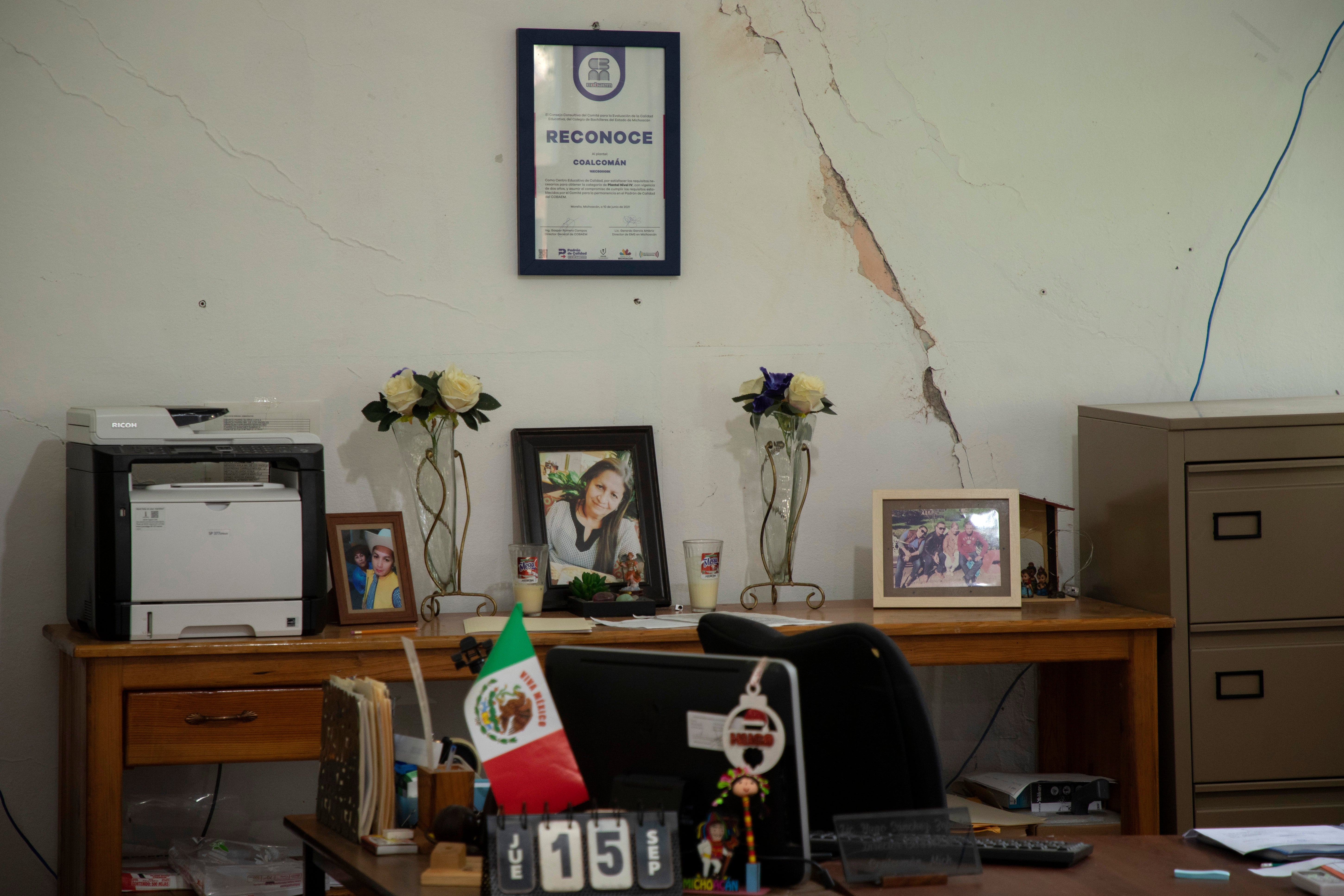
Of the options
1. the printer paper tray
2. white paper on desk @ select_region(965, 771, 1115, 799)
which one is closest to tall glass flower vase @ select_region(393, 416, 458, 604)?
the printer paper tray

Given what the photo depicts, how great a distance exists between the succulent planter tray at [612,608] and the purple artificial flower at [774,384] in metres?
0.54

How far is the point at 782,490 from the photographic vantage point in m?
3.03

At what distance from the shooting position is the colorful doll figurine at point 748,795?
1.49 meters

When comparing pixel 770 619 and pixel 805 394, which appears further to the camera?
pixel 805 394

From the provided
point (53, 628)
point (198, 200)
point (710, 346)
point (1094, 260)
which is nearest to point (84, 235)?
point (198, 200)

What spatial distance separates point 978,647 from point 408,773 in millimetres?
1360

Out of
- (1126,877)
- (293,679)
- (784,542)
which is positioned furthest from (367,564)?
(1126,877)

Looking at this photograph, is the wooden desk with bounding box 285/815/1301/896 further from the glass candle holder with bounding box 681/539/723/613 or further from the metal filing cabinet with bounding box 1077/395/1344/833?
the glass candle holder with bounding box 681/539/723/613

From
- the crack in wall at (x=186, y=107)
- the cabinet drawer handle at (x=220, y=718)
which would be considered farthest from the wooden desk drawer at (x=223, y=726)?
the crack in wall at (x=186, y=107)

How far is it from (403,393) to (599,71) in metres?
0.92

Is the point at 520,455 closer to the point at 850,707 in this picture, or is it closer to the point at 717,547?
the point at 717,547

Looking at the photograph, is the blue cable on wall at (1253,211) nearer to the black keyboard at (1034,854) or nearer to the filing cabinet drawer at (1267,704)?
the filing cabinet drawer at (1267,704)

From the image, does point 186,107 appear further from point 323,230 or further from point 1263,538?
point 1263,538

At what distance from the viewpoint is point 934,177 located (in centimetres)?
314
